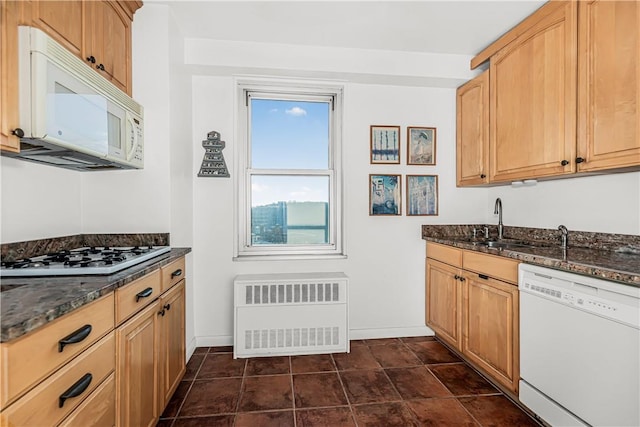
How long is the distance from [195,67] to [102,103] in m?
1.14

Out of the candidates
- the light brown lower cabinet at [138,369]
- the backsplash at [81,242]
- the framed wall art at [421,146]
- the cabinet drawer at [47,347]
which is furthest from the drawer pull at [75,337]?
the framed wall art at [421,146]

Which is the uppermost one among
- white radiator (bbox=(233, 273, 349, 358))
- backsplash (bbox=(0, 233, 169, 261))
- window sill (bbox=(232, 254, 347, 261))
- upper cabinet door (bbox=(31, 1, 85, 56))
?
upper cabinet door (bbox=(31, 1, 85, 56))

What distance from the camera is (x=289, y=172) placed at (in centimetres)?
299

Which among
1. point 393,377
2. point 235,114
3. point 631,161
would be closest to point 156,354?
point 393,377

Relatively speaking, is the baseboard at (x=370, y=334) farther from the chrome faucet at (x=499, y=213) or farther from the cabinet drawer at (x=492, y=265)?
the chrome faucet at (x=499, y=213)

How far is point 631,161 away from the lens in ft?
5.18

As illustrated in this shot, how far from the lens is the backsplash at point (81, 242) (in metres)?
1.66

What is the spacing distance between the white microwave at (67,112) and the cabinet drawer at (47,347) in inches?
29.2

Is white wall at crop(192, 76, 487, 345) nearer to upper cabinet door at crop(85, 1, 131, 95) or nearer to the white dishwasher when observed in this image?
upper cabinet door at crop(85, 1, 131, 95)

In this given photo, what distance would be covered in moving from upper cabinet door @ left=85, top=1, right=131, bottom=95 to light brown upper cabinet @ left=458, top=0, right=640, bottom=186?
269 centimetres

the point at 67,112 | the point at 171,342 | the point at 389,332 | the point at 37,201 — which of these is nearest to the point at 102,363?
the point at 171,342

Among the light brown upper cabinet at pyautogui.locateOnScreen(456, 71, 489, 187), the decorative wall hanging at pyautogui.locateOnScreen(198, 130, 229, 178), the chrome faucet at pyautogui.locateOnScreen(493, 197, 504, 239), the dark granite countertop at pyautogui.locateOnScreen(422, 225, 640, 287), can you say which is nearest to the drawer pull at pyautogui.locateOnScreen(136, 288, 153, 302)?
the decorative wall hanging at pyautogui.locateOnScreen(198, 130, 229, 178)

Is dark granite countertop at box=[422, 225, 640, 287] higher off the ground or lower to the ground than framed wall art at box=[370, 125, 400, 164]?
lower

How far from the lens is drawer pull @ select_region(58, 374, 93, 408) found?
0.94 metres
